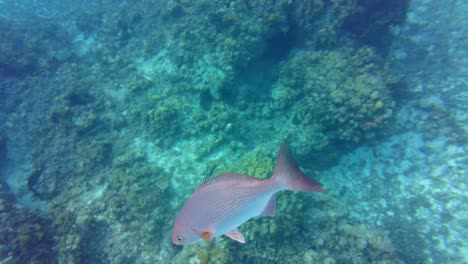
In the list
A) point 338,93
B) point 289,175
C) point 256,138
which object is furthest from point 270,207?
point 338,93

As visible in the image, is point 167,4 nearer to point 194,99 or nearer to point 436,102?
point 194,99

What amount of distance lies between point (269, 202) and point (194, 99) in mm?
5032

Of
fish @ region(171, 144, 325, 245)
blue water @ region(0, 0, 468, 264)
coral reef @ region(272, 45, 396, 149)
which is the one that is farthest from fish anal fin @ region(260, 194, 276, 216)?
coral reef @ region(272, 45, 396, 149)

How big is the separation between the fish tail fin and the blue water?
110 inches

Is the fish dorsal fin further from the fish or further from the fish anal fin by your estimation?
the fish anal fin

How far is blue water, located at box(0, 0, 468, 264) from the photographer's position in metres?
5.41

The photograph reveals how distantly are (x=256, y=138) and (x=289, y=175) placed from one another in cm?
452

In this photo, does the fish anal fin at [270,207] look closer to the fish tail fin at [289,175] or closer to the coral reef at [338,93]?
the fish tail fin at [289,175]

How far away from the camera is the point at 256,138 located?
692 cm

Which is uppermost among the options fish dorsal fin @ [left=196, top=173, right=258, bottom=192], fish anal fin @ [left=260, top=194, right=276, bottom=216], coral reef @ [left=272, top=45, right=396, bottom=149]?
fish dorsal fin @ [left=196, top=173, right=258, bottom=192]

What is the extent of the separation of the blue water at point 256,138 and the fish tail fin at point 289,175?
9.17ft

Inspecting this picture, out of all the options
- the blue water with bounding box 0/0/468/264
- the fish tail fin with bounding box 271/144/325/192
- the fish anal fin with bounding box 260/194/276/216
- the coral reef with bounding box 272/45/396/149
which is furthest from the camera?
the coral reef with bounding box 272/45/396/149

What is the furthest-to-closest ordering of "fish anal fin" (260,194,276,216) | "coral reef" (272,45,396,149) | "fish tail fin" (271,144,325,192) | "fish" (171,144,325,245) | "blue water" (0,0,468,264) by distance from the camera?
1. "coral reef" (272,45,396,149)
2. "blue water" (0,0,468,264)
3. "fish anal fin" (260,194,276,216)
4. "fish" (171,144,325,245)
5. "fish tail fin" (271,144,325,192)

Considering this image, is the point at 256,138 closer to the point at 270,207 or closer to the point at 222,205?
the point at 270,207
